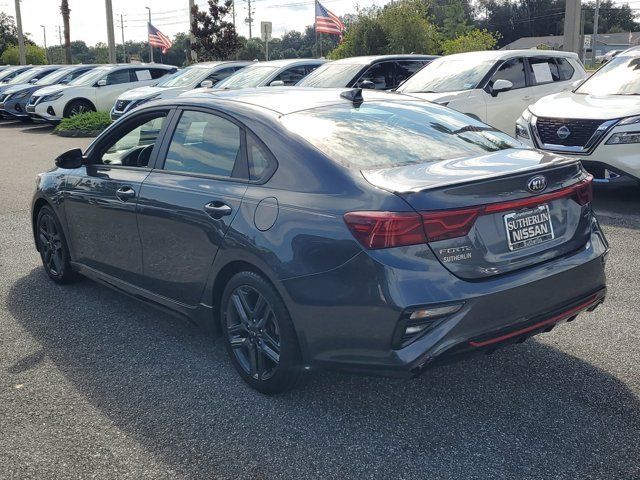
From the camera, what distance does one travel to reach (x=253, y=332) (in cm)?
373

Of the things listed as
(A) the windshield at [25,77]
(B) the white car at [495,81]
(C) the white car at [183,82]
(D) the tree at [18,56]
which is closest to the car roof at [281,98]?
(B) the white car at [495,81]

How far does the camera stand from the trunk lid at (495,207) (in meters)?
3.12

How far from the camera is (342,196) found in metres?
3.28

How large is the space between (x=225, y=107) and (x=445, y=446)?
7.28 ft

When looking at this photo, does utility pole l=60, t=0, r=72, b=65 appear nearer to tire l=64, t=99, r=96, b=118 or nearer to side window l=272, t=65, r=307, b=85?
tire l=64, t=99, r=96, b=118

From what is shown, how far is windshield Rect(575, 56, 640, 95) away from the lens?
870 cm

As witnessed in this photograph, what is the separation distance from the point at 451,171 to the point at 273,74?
37.4ft

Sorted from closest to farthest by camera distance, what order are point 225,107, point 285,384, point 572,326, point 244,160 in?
1. point 285,384
2. point 244,160
3. point 225,107
4. point 572,326

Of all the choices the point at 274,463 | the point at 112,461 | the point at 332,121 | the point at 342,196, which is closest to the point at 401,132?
the point at 332,121

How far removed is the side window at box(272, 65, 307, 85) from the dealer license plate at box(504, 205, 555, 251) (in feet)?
37.8

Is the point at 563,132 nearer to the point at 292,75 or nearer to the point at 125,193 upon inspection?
the point at 125,193

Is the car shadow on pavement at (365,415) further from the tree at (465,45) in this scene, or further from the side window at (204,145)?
the tree at (465,45)

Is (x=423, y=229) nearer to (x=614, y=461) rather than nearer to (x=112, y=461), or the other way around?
(x=614, y=461)

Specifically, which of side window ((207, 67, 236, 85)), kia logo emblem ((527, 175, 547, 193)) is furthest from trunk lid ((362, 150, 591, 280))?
side window ((207, 67, 236, 85))
